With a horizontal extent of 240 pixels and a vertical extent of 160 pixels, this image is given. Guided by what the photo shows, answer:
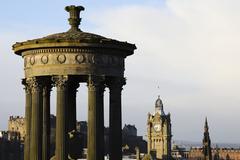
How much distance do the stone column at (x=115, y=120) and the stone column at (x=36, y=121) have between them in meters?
3.15

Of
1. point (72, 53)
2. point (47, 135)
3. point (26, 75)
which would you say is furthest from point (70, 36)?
point (47, 135)

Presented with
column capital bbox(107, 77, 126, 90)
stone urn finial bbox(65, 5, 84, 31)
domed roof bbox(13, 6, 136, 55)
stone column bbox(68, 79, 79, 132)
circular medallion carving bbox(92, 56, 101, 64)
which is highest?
stone urn finial bbox(65, 5, 84, 31)

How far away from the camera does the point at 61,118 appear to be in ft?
94.5

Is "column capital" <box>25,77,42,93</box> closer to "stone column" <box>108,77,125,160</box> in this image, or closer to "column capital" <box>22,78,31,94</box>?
"column capital" <box>22,78,31,94</box>

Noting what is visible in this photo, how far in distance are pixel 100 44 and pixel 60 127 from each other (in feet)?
12.8

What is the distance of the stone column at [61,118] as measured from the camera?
28516mm

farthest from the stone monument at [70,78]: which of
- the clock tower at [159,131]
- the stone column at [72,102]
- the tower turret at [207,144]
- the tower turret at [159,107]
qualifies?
the tower turret at [159,107]

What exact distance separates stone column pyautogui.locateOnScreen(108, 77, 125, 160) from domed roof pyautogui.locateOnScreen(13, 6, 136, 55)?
187cm

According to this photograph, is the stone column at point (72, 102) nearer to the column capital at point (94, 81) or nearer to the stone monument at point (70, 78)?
the stone monument at point (70, 78)

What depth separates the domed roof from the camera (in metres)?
28.9

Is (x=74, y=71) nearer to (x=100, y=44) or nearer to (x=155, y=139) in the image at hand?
(x=100, y=44)

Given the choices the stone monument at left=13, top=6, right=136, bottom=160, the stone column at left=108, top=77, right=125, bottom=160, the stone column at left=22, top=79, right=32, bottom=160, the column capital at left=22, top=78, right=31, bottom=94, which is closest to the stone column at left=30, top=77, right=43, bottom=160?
the stone monument at left=13, top=6, right=136, bottom=160

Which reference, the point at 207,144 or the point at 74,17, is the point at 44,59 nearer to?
the point at 74,17

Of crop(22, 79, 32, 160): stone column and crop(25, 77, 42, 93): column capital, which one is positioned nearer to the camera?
crop(25, 77, 42, 93): column capital
